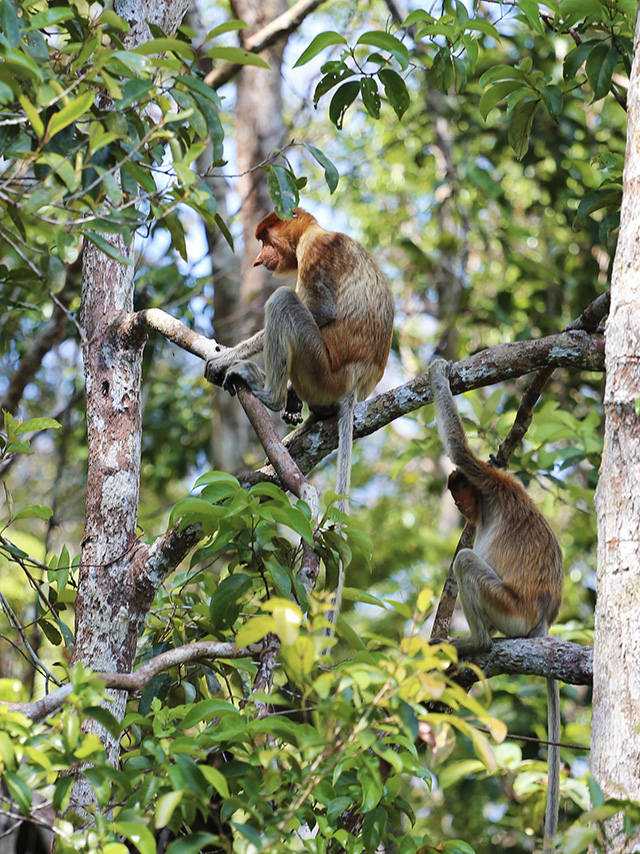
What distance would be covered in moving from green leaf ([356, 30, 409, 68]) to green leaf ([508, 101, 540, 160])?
680mm

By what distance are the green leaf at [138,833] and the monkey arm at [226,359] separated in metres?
2.32

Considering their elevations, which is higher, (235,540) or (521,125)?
(521,125)

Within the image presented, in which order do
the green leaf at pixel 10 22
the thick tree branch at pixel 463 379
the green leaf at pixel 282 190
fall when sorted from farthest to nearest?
Answer: the thick tree branch at pixel 463 379 → the green leaf at pixel 282 190 → the green leaf at pixel 10 22

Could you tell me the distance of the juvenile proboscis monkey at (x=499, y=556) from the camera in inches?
164

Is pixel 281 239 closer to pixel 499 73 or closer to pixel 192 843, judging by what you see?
pixel 499 73

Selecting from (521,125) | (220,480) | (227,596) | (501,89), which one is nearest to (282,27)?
(521,125)

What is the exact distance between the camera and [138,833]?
62.6 inches

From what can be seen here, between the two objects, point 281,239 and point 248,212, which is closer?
point 281,239

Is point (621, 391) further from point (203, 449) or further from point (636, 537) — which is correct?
point (203, 449)

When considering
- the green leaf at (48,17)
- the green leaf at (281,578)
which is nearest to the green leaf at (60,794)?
the green leaf at (281,578)

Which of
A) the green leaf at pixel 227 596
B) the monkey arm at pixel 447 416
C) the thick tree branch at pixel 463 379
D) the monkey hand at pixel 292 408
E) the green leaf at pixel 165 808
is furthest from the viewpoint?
the monkey hand at pixel 292 408

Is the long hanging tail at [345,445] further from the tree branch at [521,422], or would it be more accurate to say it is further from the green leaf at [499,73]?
the green leaf at [499,73]

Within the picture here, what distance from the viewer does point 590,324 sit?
3.26m

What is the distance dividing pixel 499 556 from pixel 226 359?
171cm
